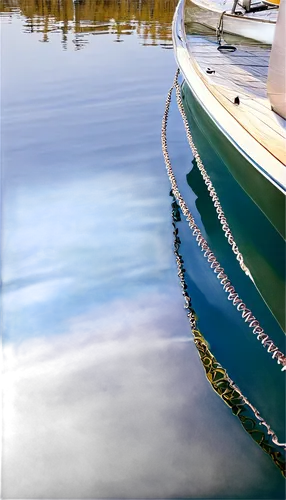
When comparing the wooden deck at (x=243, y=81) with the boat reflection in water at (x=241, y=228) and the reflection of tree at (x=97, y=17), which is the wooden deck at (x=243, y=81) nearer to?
the boat reflection in water at (x=241, y=228)

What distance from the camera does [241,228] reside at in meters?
4.00

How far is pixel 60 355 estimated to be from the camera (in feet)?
9.30

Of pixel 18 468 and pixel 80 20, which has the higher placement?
pixel 80 20

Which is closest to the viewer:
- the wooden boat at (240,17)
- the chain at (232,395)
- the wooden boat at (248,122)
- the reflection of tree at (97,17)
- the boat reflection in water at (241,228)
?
the chain at (232,395)

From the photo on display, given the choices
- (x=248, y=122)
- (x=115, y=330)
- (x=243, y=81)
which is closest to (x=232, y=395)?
(x=115, y=330)

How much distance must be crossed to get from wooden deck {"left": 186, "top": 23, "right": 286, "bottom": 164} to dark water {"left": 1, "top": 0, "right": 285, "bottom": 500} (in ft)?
2.45

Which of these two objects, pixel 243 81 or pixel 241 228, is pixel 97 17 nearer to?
pixel 243 81

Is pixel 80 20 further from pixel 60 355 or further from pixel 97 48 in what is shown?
pixel 60 355

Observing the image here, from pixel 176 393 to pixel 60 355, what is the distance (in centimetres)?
69

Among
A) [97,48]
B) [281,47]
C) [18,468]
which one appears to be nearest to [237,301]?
[18,468]

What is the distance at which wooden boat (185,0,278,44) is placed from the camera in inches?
285

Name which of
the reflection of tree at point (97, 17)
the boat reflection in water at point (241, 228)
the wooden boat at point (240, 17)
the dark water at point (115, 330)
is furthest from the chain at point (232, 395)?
the reflection of tree at point (97, 17)

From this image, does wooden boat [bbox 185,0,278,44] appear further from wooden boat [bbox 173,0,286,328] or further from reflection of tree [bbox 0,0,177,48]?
reflection of tree [bbox 0,0,177,48]

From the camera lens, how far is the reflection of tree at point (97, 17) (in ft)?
46.3
